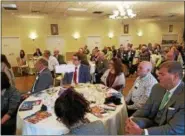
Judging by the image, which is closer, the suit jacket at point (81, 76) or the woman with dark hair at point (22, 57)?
the suit jacket at point (81, 76)

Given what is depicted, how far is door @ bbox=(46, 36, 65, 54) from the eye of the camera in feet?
33.3

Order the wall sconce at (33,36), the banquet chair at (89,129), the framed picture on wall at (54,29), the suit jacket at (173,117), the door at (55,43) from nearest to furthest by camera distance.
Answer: the banquet chair at (89,129) < the suit jacket at (173,117) < the wall sconce at (33,36) < the framed picture on wall at (54,29) < the door at (55,43)

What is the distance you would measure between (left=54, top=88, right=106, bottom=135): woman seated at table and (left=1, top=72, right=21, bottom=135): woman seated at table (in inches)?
45.6

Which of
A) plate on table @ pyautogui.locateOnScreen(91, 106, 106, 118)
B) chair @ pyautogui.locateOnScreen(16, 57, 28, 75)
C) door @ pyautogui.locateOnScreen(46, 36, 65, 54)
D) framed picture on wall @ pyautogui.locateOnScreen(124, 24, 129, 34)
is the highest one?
framed picture on wall @ pyautogui.locateOnScreen(124, 24, 129, 34)

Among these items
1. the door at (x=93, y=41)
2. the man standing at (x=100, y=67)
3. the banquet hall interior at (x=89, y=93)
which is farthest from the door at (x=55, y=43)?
the man standing at (x=100, y=67)

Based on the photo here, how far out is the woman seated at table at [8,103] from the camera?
7.72 ft

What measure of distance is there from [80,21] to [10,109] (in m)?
8.36

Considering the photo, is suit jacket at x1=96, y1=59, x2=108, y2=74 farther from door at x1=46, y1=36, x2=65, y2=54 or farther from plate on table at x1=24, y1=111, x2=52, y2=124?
door at x1=46, y1=36, x2=65, y2=54

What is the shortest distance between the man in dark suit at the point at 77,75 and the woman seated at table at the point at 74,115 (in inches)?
95.2

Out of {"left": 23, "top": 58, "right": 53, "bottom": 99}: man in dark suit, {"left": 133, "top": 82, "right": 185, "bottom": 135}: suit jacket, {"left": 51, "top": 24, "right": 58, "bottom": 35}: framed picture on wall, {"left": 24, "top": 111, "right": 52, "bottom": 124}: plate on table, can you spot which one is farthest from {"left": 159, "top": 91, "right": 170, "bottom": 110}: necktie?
{"left": 51, "top": 24, "right": 58, "bottom": 35}: framed picture on wall

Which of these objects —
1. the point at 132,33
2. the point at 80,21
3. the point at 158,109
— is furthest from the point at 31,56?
the point at 158,109

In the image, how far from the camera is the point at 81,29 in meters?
10.4

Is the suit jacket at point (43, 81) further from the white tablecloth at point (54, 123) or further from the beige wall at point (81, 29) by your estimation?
the beige wall at point (81, 29)

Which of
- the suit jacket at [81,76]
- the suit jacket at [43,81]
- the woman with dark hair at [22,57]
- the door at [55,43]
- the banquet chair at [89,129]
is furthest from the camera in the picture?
the door at [55,43]
